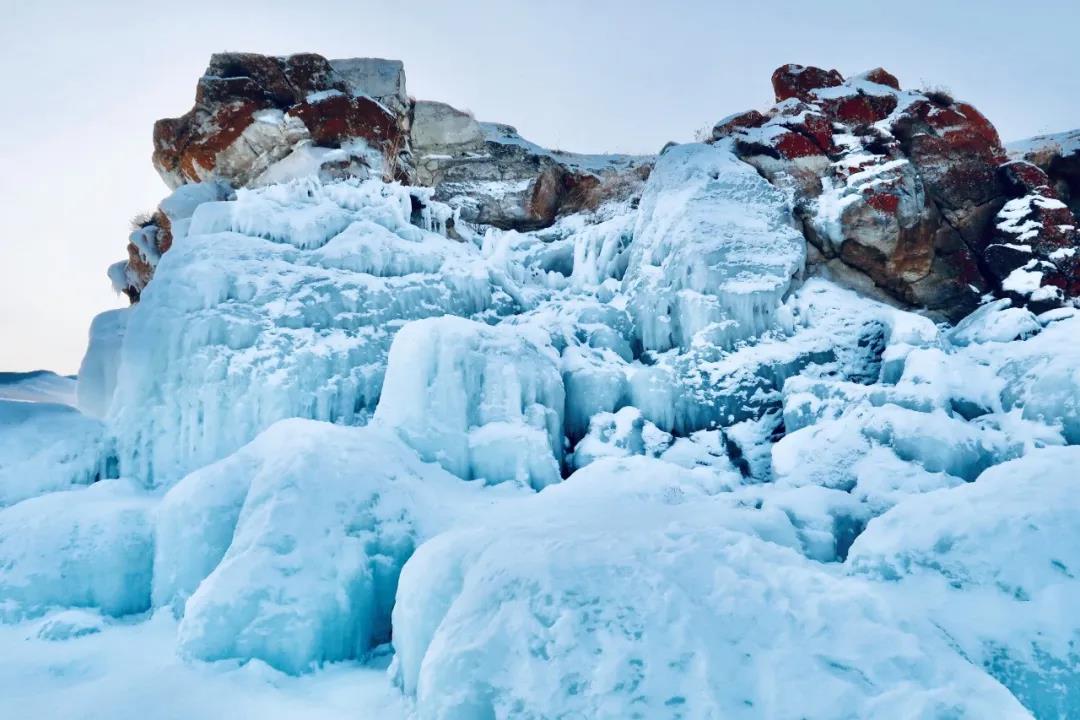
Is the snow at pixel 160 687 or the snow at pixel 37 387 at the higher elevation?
the snow at pixel 37 387

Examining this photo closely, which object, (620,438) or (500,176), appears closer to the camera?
(620,438)

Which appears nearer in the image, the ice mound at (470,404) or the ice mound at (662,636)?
the ice mound at (662,636)

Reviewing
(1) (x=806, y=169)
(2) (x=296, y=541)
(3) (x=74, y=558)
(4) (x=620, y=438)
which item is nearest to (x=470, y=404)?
(4) (x=620, y=438)

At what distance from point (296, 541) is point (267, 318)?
664cm

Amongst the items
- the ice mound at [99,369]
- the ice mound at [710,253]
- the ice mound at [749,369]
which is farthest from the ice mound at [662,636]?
the ice mound at [99,369]

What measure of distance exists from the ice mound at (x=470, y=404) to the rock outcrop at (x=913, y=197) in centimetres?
903

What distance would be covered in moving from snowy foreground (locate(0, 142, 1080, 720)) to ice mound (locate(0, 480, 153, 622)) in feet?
0.15

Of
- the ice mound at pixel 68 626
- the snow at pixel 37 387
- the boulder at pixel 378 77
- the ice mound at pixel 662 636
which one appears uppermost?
the boulder at pixel 378 77

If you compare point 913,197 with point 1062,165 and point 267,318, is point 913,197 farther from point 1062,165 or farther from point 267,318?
point 267,318

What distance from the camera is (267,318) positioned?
13422 millimetres

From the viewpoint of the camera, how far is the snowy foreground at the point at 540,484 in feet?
17.6

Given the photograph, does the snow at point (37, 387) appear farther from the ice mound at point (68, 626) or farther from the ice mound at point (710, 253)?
the ice mound at point (710, 253)

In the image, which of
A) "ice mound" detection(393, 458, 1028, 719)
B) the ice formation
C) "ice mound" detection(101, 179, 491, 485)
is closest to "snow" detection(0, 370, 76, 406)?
the ice formation

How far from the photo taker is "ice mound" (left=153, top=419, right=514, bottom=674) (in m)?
7.52
